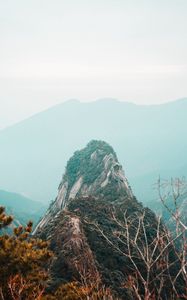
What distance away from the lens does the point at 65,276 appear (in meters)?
32.8

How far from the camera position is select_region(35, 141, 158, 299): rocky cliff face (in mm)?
33406

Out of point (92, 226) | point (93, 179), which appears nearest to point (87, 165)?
point (93, 179)

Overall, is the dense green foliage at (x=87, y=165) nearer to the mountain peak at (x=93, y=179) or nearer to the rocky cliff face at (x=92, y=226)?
the mountain peak at (x=93, y=179)

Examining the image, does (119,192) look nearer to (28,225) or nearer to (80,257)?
(80,257)

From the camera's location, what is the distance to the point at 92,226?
1693 inches

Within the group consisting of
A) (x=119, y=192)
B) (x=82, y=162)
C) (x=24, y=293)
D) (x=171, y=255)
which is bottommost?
(x=24, y=293)

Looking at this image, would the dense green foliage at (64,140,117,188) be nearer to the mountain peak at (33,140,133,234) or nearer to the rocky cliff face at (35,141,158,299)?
the mountain peak at (33,140,133,234)

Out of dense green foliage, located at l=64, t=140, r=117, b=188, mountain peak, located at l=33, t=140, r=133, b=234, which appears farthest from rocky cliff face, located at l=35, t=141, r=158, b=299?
dense green foliage, located at l=64, t=140, r=117, b=188

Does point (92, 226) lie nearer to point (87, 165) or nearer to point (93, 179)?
point (93, 179)

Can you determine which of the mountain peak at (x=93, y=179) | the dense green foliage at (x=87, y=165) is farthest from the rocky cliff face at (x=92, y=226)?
the dense green foliage at (x=87, y=165)

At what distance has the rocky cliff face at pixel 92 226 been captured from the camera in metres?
33.4

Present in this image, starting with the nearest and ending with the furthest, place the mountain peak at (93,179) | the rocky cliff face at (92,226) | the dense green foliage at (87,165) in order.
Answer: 1. the rocky cliff face at (92,226)
2. the mountain peak at (93,179)
3. the dense green foliage at (87,165)

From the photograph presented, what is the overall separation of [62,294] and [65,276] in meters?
10.8

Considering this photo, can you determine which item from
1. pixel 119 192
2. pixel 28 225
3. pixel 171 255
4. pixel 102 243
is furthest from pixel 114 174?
pixel 28 225
